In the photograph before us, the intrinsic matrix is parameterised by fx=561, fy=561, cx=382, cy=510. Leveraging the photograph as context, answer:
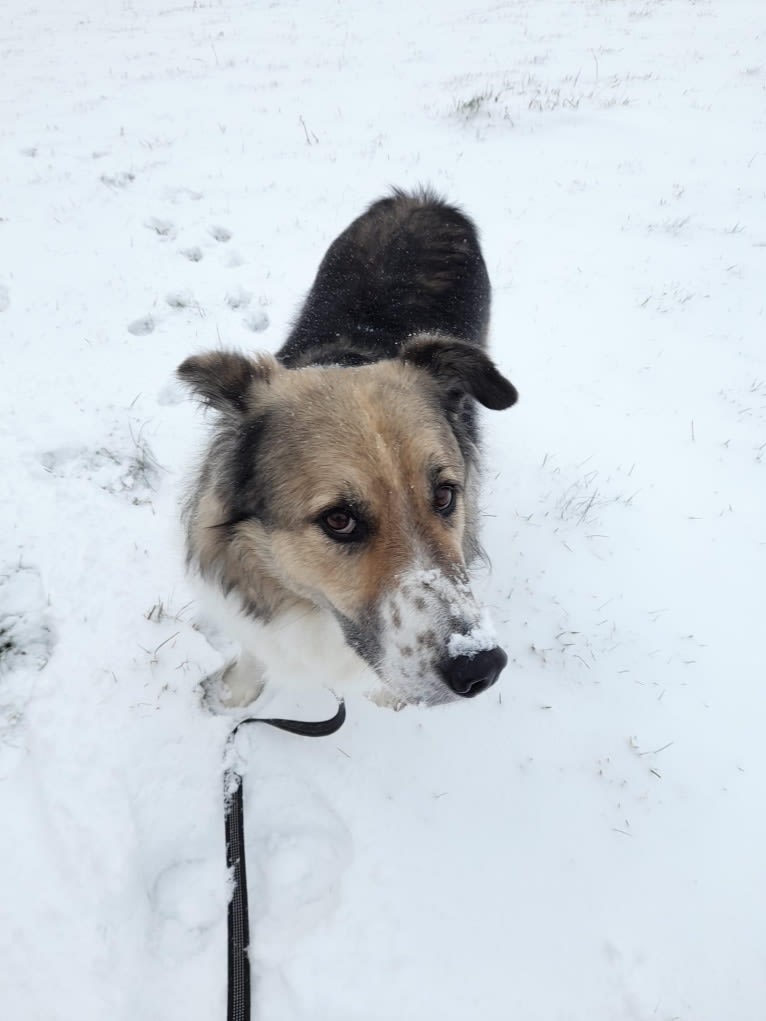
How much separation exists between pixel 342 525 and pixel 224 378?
86 cm

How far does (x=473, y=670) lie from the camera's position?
5.54ft

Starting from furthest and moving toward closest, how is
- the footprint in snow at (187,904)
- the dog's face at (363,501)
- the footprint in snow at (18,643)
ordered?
the footprint in snow at (18,643) → the footprint in snow at (187,904) → the dog's face at (363,501)

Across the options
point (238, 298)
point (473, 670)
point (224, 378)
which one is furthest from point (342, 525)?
point (238, 298)

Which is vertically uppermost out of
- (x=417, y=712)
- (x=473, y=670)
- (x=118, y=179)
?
(x=118, y=179)

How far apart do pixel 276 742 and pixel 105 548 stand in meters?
1.60

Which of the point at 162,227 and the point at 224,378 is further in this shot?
the point at 162,227

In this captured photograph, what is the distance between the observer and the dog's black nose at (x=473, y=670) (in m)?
1.69

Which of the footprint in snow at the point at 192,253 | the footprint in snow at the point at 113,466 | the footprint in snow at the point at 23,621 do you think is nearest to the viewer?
the footprint in snow at the point at 23,621

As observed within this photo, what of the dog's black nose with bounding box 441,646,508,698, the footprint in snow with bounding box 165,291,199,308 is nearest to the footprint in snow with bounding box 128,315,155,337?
the footprint in snow with bounding box 165,291,199,308

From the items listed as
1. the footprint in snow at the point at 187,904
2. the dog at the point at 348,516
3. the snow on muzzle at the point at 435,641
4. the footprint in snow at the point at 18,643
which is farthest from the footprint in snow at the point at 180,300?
the footprint in snow at the point at 187,904

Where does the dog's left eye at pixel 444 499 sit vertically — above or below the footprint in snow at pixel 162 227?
below

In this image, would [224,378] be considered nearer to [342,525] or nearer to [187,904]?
[342,525]

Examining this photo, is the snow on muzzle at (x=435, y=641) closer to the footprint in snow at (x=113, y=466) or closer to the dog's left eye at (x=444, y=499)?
the dog's left eye at (x=444, y=499)

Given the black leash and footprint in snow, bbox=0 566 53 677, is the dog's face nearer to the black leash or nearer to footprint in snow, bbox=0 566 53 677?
the black leash
